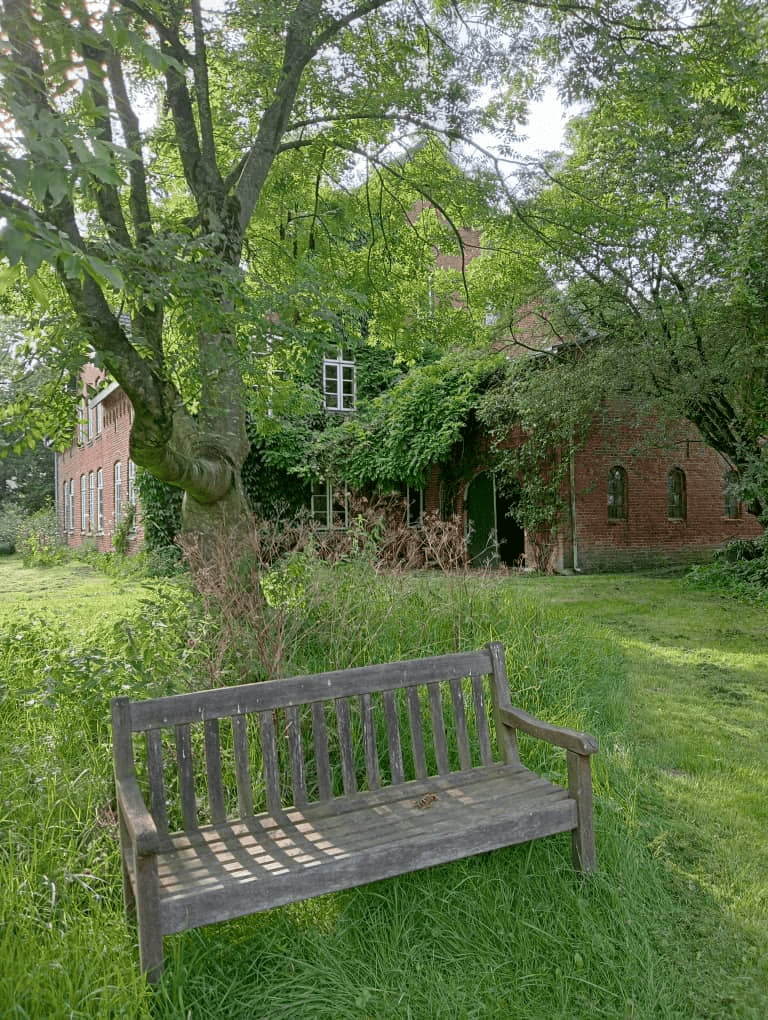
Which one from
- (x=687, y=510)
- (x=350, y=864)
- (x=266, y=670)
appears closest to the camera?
(x=350, y=864)

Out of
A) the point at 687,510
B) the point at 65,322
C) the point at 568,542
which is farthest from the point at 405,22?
the point at 687,510

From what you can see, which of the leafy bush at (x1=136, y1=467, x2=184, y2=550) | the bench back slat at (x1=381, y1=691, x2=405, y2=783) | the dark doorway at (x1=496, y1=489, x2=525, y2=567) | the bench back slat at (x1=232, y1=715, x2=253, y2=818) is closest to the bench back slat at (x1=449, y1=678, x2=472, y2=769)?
the bench back slat at (x1=381, y1=691, x2=405, y2=783)

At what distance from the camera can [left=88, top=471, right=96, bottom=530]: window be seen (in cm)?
2764

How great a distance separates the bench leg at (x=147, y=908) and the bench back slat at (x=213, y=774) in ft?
1.97

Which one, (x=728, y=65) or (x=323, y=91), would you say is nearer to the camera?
(x=728, y=65)

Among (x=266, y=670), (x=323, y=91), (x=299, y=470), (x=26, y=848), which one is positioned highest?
(x=323, y=91)

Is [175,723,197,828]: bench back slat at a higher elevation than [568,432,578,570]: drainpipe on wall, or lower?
lower

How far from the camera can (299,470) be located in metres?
17.1

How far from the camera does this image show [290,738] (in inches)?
129

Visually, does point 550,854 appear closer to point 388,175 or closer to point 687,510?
point 388,175

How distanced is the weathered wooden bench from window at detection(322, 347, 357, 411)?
55.4 ft

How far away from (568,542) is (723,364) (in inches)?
258

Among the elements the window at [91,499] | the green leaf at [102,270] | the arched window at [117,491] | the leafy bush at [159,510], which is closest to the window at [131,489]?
the arched window at [117,491]

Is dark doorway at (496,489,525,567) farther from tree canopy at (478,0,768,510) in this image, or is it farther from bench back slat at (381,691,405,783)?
bench back slat at (381,691,405,783)
